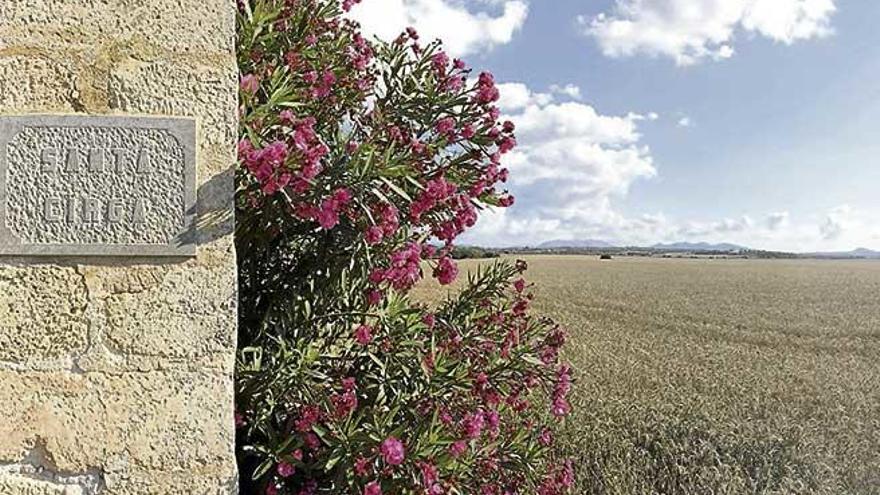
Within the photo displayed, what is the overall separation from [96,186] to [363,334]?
0.71 meters

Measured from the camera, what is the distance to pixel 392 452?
5.58 feet

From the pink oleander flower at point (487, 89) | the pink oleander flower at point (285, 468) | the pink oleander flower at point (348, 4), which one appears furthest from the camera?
the pink oleander flower at point (348, 4)

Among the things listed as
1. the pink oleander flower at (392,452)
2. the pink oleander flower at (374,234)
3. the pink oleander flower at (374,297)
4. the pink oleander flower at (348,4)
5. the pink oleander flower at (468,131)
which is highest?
the pink oleander flower at (348,4)

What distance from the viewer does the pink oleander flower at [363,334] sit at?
6.20ft

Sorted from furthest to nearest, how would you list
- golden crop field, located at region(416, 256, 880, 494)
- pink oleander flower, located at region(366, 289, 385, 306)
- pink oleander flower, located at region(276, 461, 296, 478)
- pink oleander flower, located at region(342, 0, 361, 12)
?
golden crop field, located at region(416, 256, 880, 494)
pink oleander flower, located at region(342, 0, 361, 12)
pink oleander flower, located at region(366, 289, 385, 306)
pink oleander flower, located at region(276, 461, 296, 478)

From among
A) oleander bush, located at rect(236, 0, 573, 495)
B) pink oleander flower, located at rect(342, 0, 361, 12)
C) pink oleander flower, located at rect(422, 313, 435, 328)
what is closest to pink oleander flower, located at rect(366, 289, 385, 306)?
oleander bush, located at rect(236, 0, 573, 495)

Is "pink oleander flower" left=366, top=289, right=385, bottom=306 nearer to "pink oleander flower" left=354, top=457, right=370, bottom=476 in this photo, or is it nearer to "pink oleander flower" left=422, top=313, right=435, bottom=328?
"pink oleander flower" left=422, top=313, right=435, bottom=328

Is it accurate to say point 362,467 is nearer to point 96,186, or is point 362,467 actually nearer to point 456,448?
point 456,448

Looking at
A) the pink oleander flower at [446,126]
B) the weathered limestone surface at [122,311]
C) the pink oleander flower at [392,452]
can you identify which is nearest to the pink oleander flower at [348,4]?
the pink oleander flower at [446,126]

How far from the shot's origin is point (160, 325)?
61.5 inches

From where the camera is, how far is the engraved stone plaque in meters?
1.54

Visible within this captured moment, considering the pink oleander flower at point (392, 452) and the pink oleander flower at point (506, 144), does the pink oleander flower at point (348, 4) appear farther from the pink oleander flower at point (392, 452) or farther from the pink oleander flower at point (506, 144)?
the pink oleander flower at point (392, 452)

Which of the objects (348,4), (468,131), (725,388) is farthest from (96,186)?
(725,388)

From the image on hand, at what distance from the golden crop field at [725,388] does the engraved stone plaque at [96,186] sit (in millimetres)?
1450
